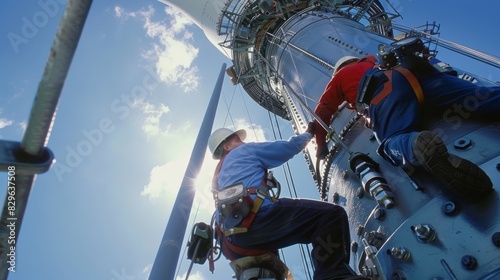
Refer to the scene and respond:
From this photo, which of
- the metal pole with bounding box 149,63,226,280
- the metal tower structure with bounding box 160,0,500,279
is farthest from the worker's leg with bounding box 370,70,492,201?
the metal pole with bounding box 149,63,226,280

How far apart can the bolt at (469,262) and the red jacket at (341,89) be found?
7.71 feet

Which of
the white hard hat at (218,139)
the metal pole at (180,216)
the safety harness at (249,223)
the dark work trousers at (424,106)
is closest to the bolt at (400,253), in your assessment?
the dark work trousers at (424,106)

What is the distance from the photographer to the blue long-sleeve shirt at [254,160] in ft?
12.6

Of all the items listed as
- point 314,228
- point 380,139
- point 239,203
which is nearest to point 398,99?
point 380,139

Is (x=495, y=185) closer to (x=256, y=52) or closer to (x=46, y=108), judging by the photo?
(x=46, y=108)

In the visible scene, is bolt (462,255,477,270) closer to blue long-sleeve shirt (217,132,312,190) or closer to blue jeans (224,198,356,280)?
blue jeans (224,198,356,280)

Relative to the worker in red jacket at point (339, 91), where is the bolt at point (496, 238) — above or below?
below

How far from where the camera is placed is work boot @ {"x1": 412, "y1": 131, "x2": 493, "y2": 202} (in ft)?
8.25

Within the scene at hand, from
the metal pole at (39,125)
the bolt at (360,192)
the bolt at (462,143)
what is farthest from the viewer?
the bolt at (360,192)

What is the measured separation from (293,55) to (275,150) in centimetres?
436

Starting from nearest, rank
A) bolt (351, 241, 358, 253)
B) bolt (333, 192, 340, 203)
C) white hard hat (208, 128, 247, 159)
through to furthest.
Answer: bolt (351, 241, 358, 253) < bolt (333, 192, 340, 203) < white hard hat (208, 128, 247, 159)

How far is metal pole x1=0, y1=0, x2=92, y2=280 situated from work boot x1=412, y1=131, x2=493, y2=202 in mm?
2242

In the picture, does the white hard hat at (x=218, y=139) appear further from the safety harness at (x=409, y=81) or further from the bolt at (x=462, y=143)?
the bolt at (x=462, y=143)

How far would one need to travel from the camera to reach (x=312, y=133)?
183 inches
